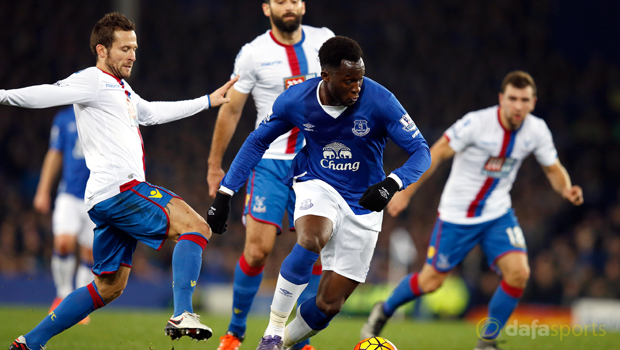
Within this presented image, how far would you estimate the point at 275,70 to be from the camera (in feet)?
18.5

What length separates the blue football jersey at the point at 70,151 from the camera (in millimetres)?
8203

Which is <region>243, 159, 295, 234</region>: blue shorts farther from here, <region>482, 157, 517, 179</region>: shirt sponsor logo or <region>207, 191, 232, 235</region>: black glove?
<region>482, 157, 517, 179</region>: shirt sponsor logo

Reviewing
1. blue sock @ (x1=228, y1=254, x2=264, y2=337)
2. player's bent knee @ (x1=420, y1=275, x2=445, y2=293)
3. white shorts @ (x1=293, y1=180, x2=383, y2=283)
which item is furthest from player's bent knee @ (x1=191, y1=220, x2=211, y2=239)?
player's bent knee @ (x1=420, y1=275, x2=445, y2=293)

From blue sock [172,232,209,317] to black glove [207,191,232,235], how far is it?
24cm

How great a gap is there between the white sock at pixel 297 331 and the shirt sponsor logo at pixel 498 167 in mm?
3121

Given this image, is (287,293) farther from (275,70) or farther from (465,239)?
(465,239)

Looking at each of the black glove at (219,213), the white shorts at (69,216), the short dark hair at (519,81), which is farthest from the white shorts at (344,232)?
the white shorts at (69,216)

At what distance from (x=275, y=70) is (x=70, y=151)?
3.88 metres

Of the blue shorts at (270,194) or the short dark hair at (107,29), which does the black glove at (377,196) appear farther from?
the short dark hair at (107,29)

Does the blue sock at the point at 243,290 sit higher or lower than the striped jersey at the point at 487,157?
lower

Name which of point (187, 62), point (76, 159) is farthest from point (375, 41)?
point (76, 159)

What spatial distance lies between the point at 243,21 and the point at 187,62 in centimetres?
236

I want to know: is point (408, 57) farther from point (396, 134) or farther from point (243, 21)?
point (396, 134)

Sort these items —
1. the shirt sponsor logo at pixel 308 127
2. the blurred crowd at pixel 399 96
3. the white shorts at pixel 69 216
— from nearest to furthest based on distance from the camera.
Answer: the shirt sponsor logo at pixel 308 127 < the white shorts at pixel 69 216 < the blurred crowd at pixel 399 96
